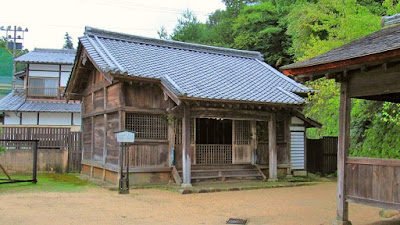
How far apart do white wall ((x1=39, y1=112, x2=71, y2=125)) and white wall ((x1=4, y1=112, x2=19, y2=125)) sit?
6.34ft

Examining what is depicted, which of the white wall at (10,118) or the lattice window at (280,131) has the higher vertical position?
the white wall at (10,118)

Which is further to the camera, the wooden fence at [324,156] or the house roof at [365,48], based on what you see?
the wooden fence at [324,156]

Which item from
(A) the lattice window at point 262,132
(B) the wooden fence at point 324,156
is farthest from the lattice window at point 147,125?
(B) the wooden fence at point 324,156

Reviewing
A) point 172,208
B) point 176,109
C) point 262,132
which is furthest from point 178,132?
point 172,208

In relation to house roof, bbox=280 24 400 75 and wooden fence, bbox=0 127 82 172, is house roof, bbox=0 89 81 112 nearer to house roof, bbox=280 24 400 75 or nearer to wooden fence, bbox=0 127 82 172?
wooden fence, bbox=0 127 82 172

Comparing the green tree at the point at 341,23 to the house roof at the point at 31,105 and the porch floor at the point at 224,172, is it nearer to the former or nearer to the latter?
the porch floor at the point at 224,172

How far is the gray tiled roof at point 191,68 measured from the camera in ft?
46.9

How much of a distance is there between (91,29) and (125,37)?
1.63 metres

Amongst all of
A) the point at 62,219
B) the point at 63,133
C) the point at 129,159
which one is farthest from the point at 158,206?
the point at 63,133

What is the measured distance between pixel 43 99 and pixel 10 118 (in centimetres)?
298

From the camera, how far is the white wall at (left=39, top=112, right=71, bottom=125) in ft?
102

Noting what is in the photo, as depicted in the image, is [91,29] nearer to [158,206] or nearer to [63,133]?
[63,133]

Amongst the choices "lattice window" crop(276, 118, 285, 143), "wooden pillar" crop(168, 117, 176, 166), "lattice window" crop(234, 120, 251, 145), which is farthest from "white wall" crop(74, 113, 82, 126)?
"lattice window" crop(276, 118, 285, 143)

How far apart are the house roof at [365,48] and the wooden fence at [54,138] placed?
1440 centimetres
